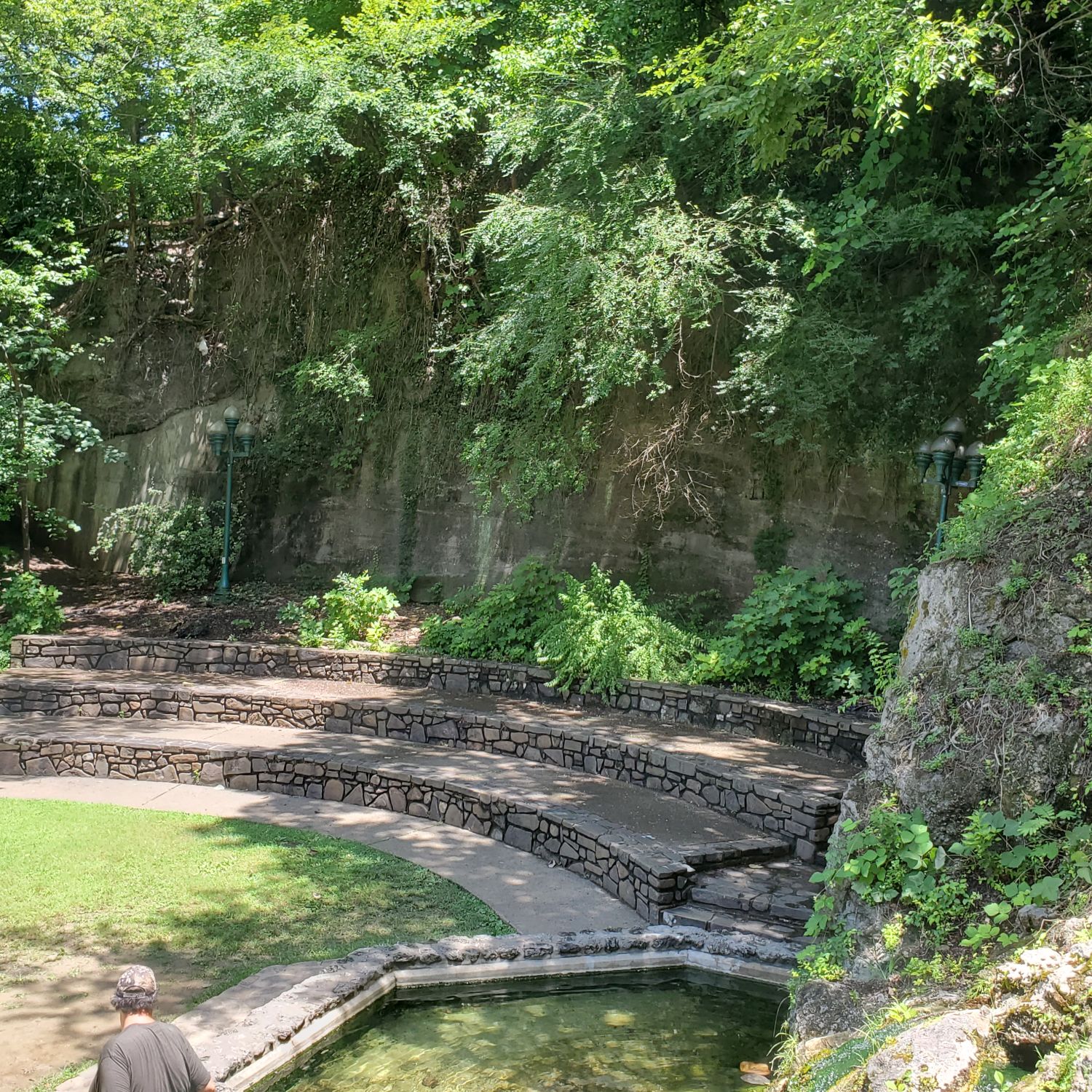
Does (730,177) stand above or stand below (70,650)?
above

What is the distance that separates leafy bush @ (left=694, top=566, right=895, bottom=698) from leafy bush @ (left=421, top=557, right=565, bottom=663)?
230cm

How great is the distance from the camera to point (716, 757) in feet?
29.8

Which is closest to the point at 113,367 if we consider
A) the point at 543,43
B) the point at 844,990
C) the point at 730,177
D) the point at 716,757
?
the point at 543,43

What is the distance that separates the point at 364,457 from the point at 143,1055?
42.5 feet

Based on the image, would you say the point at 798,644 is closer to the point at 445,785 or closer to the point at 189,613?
the point at 445,785

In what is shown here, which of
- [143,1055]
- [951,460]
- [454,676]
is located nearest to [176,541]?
[454,676]

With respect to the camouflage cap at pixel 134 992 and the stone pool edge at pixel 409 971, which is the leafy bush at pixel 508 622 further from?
the camouflage cap at pixel 134 992

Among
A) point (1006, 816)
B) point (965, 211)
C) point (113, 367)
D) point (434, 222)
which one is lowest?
point (1006, 816)

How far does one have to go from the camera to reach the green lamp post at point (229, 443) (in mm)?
14773

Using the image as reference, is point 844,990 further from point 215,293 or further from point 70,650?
point 215,293

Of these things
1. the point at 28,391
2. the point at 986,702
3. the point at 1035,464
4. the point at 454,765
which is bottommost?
the point at 454,765

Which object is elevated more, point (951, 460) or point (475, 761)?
point (951, 460)

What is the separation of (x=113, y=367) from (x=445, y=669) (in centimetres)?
988

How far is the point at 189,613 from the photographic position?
48.8ft
